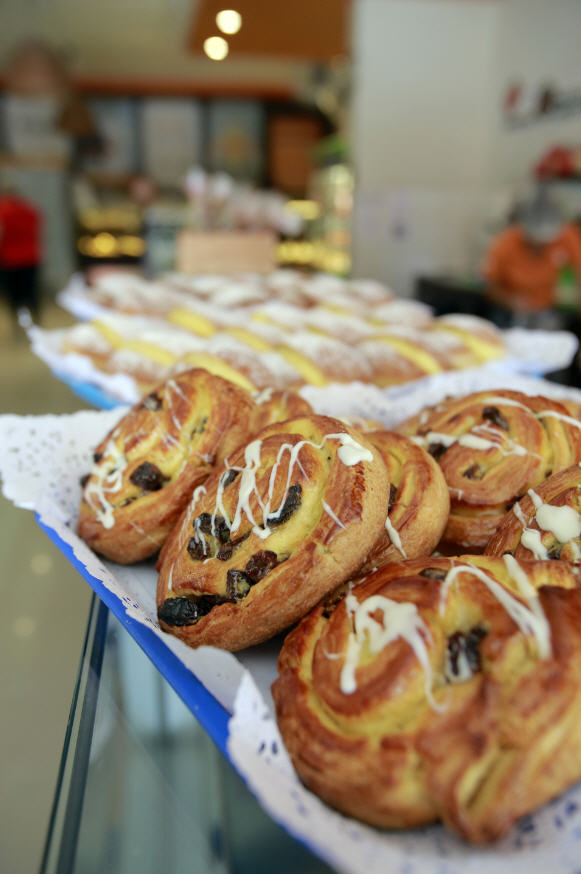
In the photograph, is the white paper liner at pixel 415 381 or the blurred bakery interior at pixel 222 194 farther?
the white paper liner at pixel 415 381

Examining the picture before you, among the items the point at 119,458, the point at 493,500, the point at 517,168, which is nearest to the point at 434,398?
the point at 493,500

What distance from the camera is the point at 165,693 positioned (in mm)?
1262

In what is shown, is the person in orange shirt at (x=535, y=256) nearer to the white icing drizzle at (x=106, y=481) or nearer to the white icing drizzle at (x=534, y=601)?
the white icing drizzle at (x=106, y=481)

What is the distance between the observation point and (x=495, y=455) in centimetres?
149

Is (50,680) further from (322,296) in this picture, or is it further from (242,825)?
(322,296)

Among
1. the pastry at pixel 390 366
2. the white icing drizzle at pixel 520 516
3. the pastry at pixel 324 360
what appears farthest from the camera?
the pastry at pixel 390 366

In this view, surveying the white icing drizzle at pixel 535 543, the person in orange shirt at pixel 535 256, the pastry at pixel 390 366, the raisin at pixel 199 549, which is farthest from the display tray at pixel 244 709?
the person in orange shirt at pixel 535 256

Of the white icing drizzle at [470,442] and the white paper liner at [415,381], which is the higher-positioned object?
the white icing drizzle at [470,442]

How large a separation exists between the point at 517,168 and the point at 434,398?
741 cm

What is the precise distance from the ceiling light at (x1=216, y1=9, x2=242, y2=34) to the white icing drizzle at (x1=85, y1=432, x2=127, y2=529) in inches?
158

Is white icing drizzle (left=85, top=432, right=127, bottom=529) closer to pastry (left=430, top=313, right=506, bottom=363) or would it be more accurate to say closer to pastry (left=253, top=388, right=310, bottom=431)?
pastry (left=253, top=388, right=310, bottom=431)

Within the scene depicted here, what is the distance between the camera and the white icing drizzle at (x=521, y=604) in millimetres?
879

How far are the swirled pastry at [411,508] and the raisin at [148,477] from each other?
506mm

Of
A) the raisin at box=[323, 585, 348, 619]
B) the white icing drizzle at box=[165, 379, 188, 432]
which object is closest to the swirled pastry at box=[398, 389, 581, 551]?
the raisin at box=[323, 585, 348, 619]
